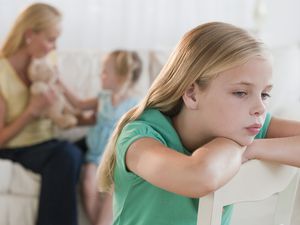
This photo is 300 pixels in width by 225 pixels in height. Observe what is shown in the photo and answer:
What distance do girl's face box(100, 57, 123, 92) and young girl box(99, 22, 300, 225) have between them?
123 centimetres

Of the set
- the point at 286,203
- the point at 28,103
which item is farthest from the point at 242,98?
the point at 28,103

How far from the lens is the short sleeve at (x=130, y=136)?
1.01 meters

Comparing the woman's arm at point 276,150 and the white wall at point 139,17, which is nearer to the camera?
the woman's arm at point 276,150

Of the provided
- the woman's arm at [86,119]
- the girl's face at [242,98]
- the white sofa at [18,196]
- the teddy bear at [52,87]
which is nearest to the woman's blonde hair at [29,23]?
the teddy bear at [52,87]

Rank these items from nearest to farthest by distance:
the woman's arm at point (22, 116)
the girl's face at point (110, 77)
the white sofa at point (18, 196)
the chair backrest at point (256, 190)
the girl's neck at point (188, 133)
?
the chair backrest at point (256, 190)
the girl's neck at point (188, 133)
the white sofa at point (18, 196)
the woman's arm at point (22, 116)
the girl's face at point (110, 77)

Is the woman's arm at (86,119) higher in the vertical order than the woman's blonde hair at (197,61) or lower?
lower

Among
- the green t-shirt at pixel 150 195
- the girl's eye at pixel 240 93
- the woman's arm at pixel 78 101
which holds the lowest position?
the woman's arm at pixel 78 101

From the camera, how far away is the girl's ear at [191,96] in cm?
106

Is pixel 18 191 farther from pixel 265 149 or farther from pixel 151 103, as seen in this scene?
pixel 265 149

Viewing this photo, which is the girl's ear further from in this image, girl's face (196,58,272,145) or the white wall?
the white wall

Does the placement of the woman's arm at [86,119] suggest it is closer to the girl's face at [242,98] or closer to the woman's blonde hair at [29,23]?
the woman's blonde hair at [29,23]

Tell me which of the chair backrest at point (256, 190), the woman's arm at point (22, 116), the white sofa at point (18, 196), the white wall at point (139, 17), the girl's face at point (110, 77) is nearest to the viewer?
the chair backrest at point (256, 190)

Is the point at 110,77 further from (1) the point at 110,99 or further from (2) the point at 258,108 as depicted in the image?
(2) the point at 258,108

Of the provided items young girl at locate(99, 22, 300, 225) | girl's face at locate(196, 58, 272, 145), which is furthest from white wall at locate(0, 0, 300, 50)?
girl's face at locate(196, 58, 272, 145)
